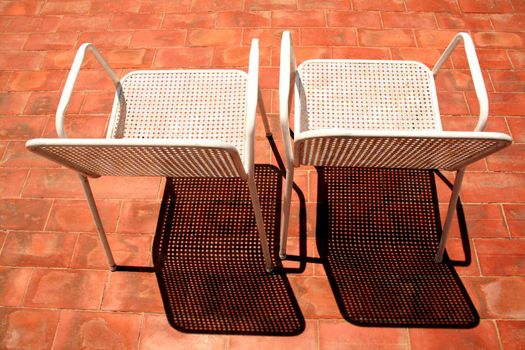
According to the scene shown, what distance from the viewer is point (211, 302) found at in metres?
1.53

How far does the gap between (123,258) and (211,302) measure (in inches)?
16.7

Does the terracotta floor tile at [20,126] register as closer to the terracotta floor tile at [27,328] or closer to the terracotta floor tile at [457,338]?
the terracotta floor tile at [27,328]

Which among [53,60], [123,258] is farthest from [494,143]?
[53,60]

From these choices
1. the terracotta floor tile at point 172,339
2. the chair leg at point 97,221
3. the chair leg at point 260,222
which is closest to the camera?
the chair leg at point 260,222

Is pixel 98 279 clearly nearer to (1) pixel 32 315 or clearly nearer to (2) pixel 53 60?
(1) pixel 32 315

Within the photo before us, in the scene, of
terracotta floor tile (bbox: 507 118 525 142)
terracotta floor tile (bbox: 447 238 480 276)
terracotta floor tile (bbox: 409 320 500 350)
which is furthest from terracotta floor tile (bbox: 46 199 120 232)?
Answer: terracotta floor tile (bbox: 507 118 525 142)

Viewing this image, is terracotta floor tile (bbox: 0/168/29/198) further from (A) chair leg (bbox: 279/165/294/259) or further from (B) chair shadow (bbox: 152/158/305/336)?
(A) chair leg (bbox: 279/165/294/259)

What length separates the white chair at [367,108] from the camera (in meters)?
1.15

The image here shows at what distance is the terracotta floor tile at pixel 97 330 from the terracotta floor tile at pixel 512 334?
134 centimetres

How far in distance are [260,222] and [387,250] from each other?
2.00 feet

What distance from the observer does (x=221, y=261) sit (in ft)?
5.35

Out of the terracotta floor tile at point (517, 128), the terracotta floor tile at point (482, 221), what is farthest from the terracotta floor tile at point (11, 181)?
the terracotta floor tile at point (517, 128)

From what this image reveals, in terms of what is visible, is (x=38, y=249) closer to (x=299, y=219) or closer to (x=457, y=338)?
(x=299, y=219)

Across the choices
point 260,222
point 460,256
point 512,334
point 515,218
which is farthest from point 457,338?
point 260,222
